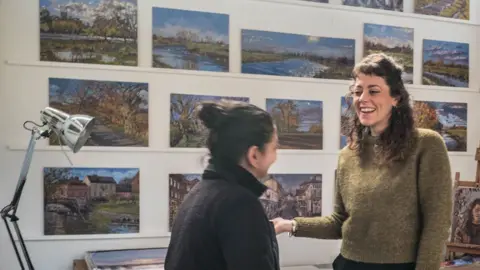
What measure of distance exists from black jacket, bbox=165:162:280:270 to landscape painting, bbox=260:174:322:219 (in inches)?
54.3

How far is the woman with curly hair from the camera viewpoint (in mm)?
1428

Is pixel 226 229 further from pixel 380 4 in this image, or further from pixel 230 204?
pixel 380 4

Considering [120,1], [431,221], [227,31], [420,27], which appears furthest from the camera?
[420,27]

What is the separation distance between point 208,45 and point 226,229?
1.51 metres

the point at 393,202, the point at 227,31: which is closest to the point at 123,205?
the point at 227,31

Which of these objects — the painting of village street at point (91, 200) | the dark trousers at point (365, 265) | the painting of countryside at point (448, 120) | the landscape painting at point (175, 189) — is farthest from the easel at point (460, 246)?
the painting of village street at point (91, 200)

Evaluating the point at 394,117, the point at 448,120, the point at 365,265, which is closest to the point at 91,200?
the point at 365,265

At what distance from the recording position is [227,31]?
2.43 meters

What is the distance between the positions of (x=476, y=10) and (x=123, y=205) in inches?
95.2

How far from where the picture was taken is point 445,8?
2.87 metres

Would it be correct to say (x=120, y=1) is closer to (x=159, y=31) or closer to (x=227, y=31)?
(x=159, y=31)

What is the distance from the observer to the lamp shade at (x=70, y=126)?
1802 mm

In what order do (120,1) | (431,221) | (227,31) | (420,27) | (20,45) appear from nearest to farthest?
1. (431,221)
2. (20,45)
3. (120,1)
4. (227,31)
5. (420,27)

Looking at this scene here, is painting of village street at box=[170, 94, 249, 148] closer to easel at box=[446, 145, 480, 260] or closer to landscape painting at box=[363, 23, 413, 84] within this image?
landscape painting at box=[363, 23, 413, 84]
